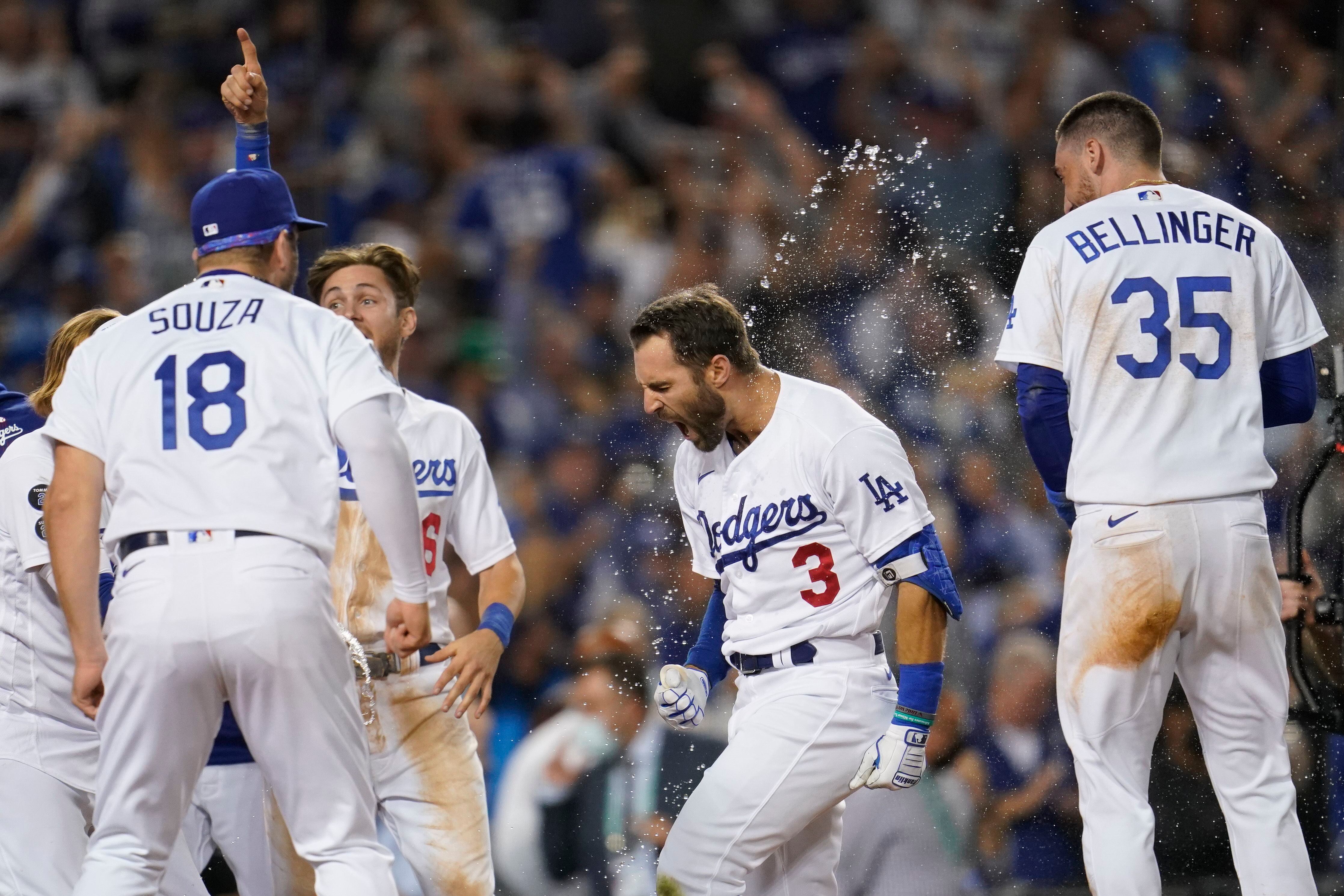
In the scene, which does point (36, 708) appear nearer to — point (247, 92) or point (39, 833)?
point (39, 833)

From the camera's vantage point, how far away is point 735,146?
6391 millimetres

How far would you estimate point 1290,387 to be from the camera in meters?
3.30

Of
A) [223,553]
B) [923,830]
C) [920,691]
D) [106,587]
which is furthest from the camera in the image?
[923,830]

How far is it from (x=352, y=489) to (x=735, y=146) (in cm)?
342

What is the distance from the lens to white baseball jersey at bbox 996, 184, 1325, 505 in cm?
304

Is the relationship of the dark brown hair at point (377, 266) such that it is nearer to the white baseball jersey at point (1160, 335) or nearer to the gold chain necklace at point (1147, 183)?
the white baseball jersey at point (1160, 335)

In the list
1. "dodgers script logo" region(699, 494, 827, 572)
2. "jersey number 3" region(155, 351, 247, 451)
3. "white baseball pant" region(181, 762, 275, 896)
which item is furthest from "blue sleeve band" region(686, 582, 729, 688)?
"jersey number 3" region(155, 351, 247, 451)

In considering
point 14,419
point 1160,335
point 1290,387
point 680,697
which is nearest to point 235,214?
point 14,419

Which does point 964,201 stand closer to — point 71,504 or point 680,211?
point 680,211

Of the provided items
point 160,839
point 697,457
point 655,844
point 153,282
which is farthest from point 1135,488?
point 153,282

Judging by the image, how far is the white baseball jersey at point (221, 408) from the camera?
2.69m

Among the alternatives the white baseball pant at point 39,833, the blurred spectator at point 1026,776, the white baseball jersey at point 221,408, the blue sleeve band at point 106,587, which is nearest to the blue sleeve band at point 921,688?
the white baseball jersey at point 221,408

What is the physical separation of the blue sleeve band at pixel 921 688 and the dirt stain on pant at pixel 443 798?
1211mm

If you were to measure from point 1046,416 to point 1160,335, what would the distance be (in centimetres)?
33
